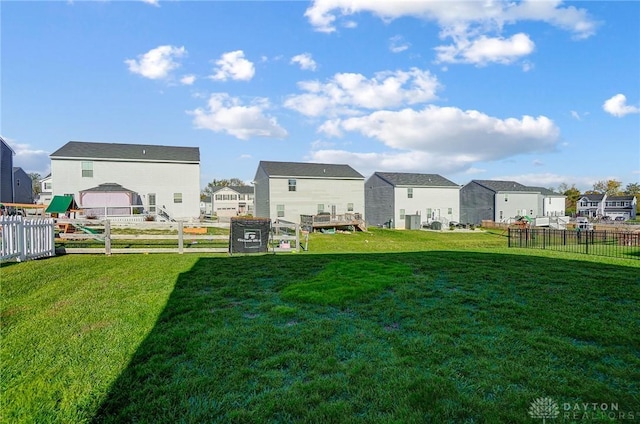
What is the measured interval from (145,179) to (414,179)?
29.5 meters

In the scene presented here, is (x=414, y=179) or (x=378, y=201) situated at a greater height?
(x=414, y=179)

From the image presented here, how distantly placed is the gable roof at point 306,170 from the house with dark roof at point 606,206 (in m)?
61.4

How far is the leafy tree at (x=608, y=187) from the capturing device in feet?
278

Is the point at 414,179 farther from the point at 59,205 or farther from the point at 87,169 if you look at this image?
the point at 59,205

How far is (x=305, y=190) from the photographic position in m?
33.8

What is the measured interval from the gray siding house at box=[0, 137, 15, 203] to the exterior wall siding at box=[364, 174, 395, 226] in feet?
120

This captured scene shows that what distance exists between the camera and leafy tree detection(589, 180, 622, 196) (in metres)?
84.7

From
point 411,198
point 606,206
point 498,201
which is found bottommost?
point 606,206

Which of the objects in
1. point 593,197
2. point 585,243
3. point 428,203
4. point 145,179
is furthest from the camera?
point 593,197

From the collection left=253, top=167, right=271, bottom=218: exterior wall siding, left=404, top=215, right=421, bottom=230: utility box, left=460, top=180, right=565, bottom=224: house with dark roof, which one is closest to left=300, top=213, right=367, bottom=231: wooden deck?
left=253, top=167, right=271, bottom=218: exterior wall siding

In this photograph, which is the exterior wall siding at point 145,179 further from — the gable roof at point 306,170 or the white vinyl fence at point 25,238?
the white vinyl fence at point 25,238

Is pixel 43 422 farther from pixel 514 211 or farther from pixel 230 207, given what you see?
pixel 230 207

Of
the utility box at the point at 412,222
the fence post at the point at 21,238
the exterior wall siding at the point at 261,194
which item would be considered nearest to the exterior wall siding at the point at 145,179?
the exterior wall siding at the point at 261,194

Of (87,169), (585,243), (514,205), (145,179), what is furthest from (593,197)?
(87,169)
